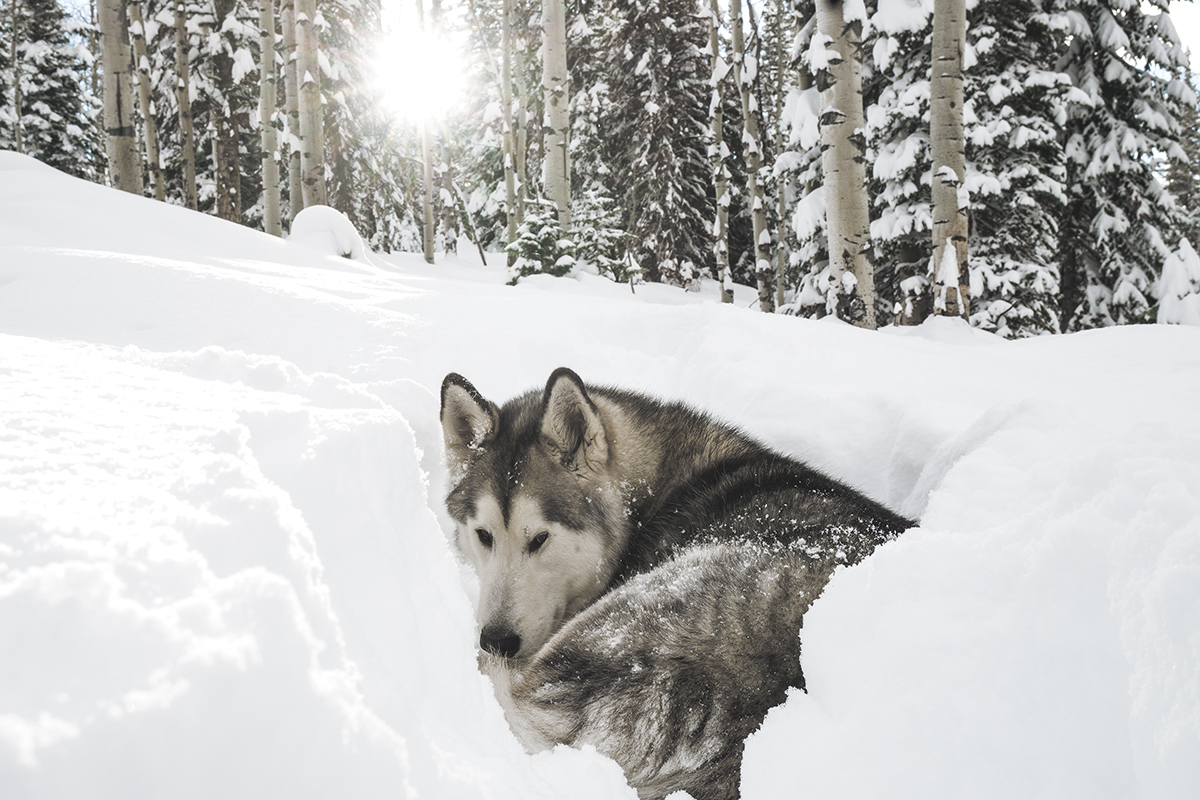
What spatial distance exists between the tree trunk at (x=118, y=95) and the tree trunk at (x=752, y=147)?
10.8 m

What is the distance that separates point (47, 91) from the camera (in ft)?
87.1

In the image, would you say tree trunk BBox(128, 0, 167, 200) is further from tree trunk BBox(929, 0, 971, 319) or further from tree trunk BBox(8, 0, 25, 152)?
tree trunk BBox(8, 0, 25, 152)

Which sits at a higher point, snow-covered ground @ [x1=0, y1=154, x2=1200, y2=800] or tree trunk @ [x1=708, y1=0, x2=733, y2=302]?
tree trunk @ [x1=708, y1=0, x2=733, y2=302]

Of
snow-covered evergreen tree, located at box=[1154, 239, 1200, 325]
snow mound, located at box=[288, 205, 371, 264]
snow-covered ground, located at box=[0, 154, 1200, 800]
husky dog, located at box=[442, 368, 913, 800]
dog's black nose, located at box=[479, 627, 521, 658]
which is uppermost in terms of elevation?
snow mound, located at box=[288, 205, 371, 264]

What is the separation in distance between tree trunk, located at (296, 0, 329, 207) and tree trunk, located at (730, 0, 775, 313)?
828cm

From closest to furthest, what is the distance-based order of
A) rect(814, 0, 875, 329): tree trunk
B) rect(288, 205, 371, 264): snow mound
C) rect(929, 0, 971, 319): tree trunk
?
rect(814, 0, 875, 329): tree trunk → rect(929, 0, 971, 319): tree trunk → rect(288, 205, 371, 264): snow mound

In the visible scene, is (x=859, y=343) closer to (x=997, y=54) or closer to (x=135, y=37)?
(x=997, y=54)

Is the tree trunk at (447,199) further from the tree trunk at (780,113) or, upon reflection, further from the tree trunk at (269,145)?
the tree trunk at (780,113)

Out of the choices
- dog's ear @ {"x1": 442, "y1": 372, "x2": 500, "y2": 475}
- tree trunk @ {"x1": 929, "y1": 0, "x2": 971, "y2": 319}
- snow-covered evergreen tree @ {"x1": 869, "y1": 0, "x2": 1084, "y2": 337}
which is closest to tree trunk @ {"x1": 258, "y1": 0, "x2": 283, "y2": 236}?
snow-covered evergreen tree @ {"x1": 869, "y1": 0, "x2": 1084, "y2": 337}

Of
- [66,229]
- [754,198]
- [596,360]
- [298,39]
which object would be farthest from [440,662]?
[754,198]

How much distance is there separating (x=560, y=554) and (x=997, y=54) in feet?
47.0

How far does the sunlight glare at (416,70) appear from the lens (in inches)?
751

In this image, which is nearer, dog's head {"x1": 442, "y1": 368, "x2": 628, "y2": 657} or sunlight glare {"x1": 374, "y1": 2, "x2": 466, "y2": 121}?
dog's head {"x1": 442, "y1": 368, "x2": 628, "y2": 657}

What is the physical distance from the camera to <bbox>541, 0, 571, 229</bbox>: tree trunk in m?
11.3
